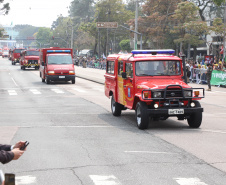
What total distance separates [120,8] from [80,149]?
9418 cm

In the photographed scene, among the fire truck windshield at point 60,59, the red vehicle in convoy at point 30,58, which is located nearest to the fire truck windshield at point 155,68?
the fire truck windshield at point 60,59

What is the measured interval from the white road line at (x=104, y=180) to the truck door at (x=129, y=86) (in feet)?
22.4

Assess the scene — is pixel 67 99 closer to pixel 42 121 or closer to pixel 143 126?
pixel 42 121

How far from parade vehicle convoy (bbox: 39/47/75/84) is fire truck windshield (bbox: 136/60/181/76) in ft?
72.5

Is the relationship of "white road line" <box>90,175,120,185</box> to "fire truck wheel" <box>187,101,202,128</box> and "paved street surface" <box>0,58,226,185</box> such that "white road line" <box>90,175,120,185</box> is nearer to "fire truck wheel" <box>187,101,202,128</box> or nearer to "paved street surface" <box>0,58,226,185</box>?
"paved street surface" <box>0,58,226,185</box>

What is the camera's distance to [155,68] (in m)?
14.9

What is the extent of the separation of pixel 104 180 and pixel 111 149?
9.34 feet

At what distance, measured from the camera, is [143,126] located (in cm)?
1358

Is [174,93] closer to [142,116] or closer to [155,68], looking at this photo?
[142,116]

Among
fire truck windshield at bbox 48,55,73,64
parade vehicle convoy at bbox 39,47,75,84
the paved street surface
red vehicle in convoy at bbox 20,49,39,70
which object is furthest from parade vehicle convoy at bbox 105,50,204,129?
red vehicle in convoy at bbox 20,49,39,70

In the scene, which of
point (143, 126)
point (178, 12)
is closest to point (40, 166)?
point (143, 126)

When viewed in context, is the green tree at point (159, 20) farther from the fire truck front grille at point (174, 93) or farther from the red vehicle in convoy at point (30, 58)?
the fire truck front grille at point (174, 93)

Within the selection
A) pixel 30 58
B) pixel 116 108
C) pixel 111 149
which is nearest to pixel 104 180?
pixel 111 149

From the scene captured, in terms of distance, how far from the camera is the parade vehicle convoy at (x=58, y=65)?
36.7 m
